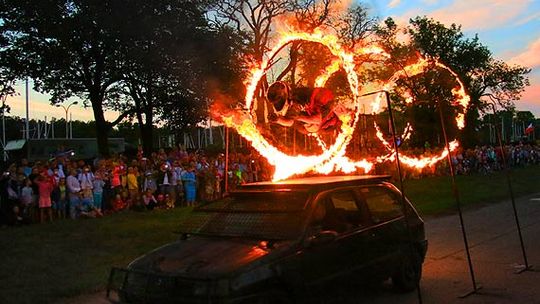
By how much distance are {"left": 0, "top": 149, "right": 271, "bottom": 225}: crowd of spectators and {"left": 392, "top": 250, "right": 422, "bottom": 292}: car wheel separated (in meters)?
9.31

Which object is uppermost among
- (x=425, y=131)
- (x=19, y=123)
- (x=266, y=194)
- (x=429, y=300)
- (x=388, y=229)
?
(x=19, y=123)

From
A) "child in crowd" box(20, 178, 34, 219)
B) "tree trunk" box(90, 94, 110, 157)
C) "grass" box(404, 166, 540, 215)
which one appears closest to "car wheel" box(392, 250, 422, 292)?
"grass" box(404, 166, 540, 215)

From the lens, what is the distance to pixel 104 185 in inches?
578

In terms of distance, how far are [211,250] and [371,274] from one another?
1.95 meters

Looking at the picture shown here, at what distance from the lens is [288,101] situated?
28.6 ft

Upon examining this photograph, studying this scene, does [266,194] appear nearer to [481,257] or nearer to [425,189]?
[481,257]

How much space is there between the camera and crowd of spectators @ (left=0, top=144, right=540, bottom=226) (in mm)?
13128

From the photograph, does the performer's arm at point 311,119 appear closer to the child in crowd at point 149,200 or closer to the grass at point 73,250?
the grass at point 73,250

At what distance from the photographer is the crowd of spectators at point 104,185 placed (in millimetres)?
13102

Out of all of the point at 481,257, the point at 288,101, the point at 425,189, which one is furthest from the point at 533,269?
the point at 425,189

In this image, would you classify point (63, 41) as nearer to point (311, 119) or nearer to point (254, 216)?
point (311, 119)

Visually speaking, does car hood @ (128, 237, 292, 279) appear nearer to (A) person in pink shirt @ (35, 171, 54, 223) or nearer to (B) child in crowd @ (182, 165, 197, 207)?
→ (A) person in pink shirt @ (35, 171, 54, 223)

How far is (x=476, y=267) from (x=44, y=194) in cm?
982

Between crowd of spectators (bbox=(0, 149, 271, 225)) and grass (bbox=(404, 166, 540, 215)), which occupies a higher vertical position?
crowd of spectators (bbox=(0, 149, 271, 225))
